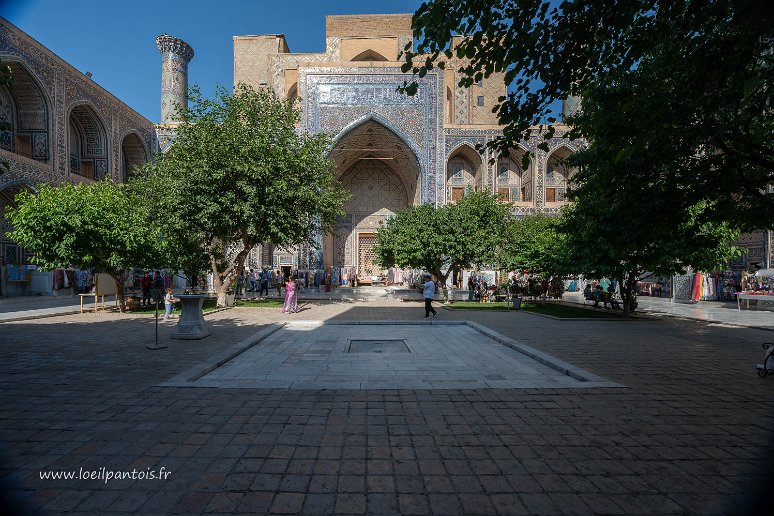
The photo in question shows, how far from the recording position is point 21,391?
470 centimetres

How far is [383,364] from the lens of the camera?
6.21m

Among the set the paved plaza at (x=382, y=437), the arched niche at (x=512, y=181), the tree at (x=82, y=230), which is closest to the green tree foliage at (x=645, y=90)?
the paved plaza at (x=382, y=437)

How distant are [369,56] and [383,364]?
34.8 metres

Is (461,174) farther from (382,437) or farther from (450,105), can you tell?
(382,437)

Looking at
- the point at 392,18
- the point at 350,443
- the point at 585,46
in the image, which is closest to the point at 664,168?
the point at 585,46

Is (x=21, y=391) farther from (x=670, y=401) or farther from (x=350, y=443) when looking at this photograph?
(x=670, y=401)

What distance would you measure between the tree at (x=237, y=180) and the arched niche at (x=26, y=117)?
8.51m

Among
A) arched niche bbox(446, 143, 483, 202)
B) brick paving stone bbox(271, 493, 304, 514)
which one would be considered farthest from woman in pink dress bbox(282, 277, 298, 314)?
arched niche bbox(446, 143, 483, 202)

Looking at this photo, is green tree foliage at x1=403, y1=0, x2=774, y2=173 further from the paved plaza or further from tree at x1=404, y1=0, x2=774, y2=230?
the paved plaza

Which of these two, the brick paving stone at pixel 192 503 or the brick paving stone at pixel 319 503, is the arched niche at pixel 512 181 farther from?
the brick paving stone at pixel 192 503

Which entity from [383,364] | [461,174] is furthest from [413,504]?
[461,174]

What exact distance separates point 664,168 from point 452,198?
27.4m

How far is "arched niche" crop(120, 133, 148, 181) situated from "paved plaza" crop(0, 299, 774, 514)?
27.1 metres

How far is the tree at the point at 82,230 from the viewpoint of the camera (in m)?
12.7
